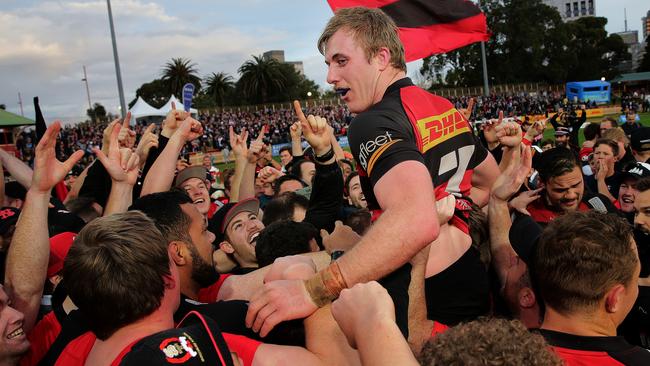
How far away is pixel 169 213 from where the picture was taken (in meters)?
3.13

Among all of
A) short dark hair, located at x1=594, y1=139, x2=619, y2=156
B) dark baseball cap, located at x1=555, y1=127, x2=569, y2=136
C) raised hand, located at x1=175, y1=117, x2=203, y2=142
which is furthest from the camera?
dark baseball cap, located at x1=555, y1=127, x2=569, y2=136

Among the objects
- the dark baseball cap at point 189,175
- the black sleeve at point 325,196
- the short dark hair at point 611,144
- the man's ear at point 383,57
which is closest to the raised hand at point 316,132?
the black sleeve at point 325,196

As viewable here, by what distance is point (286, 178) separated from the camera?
23.6 feet

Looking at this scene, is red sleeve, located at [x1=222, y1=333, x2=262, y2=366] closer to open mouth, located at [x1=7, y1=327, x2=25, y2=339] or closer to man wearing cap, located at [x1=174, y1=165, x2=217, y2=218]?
open mouth, located at [x1=7, y1=327, x2=25, y2=339]

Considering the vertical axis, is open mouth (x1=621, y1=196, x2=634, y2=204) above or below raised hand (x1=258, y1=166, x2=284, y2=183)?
below

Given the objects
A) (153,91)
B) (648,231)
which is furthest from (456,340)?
(153,91)

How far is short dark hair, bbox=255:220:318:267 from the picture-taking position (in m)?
3.23

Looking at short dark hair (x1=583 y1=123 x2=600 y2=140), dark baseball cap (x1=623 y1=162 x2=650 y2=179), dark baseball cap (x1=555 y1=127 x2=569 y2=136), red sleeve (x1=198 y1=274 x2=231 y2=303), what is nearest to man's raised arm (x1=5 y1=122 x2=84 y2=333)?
red sleeve (x1=198 y1=274 x2=231 y2=303)

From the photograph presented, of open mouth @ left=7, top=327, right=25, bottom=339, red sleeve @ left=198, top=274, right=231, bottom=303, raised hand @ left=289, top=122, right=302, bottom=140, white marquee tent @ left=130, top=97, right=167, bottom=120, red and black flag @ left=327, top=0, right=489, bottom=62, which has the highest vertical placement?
white marquee tent @ left=130, top=97, right=167, bottom=120

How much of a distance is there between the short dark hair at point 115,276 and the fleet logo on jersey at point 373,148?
38.8 inches

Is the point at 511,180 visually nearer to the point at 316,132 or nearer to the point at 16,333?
the point at 316,132

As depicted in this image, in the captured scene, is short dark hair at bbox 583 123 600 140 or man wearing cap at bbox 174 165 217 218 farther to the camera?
short dark hair at bbox 583 123 600 140

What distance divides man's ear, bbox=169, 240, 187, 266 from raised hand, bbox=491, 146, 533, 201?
2128 mm

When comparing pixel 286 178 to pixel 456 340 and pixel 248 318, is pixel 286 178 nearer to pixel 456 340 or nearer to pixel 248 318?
pixel 248 318
